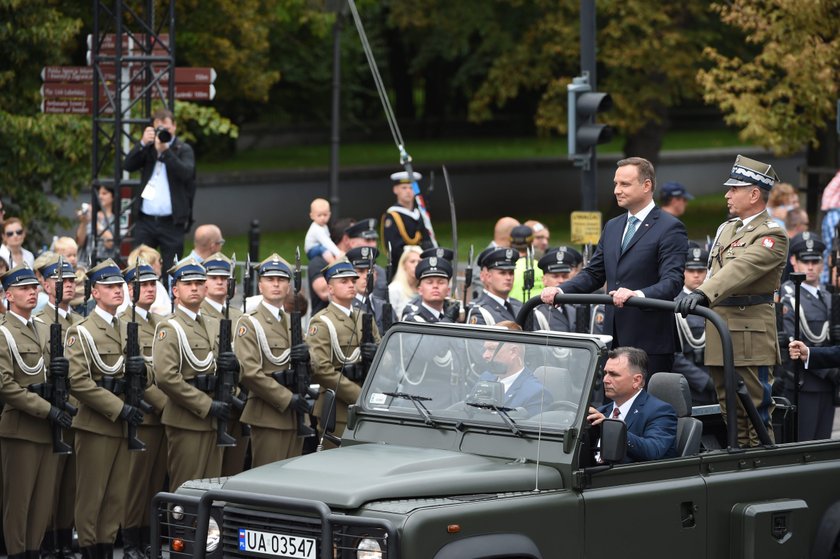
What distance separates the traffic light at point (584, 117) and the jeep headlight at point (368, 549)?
372 inches

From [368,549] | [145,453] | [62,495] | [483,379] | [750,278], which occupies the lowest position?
[62,495]

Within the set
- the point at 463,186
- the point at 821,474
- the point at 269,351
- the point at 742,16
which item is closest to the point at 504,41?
the point at 463,186

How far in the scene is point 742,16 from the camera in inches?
874

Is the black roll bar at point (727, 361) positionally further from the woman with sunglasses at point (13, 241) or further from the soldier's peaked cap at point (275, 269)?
the woman with sunglasses at point (13, 241)

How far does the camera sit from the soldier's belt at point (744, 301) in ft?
31.4

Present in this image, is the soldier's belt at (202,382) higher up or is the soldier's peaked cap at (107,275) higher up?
the soldier's peaked cap at (107,275)

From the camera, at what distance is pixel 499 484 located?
7594 mm

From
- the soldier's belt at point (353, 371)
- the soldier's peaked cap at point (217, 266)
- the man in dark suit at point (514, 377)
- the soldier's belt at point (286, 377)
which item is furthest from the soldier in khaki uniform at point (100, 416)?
the man in dark suit at point (514, 377)

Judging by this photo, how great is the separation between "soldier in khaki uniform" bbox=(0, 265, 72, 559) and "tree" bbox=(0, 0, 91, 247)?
395 inches

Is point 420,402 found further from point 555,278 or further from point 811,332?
point 811,332

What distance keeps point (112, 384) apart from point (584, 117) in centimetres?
711

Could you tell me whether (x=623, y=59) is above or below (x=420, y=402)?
above

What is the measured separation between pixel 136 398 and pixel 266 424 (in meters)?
0.94

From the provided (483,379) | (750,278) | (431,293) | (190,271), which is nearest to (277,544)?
(483,379)
